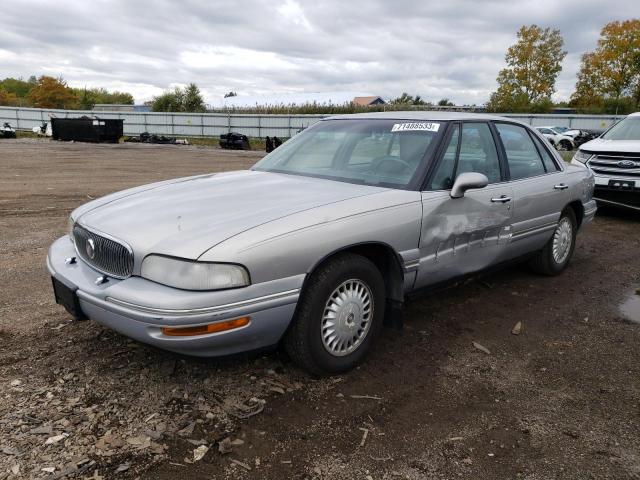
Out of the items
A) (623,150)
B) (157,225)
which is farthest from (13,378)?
(623,150)

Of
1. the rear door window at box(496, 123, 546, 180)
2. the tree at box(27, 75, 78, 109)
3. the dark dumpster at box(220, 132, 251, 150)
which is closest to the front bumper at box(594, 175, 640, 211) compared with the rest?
the rear door window at box(496, 123, 546, 180)

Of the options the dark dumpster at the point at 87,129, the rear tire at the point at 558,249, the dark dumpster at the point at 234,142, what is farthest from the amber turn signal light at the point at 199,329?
the dark dumpster at the point at 87,129

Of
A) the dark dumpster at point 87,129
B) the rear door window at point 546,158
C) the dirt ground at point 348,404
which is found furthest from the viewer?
the dark dumpster at point 87,129

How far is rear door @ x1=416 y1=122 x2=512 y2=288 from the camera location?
343cm

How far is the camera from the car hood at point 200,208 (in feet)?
8.60

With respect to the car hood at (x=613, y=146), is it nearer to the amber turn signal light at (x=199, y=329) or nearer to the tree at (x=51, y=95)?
the amber turn signal light at (x=199, y=329)

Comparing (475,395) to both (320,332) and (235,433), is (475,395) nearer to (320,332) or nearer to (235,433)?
(320,332)

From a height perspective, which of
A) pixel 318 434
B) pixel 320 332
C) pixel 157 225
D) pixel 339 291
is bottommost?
pixel 318 434

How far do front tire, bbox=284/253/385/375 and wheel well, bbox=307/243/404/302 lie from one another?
0.11 metres

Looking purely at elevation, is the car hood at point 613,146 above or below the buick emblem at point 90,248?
above

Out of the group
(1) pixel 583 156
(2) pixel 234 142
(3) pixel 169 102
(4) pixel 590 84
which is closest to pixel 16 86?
(3) pixel 169 102

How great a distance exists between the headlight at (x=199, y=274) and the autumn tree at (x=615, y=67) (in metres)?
53.7

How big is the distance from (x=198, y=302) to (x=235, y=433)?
676 mm

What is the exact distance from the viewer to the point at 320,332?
290cm
